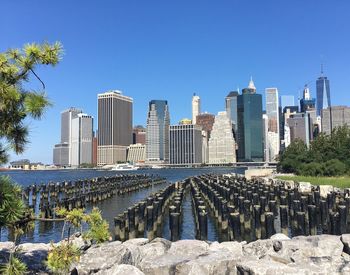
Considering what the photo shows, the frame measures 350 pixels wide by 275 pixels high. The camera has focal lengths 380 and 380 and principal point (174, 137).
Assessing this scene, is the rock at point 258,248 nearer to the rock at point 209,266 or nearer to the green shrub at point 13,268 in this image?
the rock at point 209,266

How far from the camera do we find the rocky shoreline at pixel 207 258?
9.94 m

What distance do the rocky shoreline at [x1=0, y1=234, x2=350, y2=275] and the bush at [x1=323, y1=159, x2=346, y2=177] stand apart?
52.3m

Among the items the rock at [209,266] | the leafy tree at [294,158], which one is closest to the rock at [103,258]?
the rock at [209,266]

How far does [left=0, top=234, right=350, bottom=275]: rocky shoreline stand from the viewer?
9938 millimetres

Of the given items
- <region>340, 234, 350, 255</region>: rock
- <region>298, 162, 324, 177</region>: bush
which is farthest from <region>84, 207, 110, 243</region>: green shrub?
<region>298, 162, 324, 177</region>: bush

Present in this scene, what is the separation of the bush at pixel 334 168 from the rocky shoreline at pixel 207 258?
172 ft

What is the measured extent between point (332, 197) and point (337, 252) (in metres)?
20.8

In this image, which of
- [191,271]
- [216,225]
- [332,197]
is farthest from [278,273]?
[332,197]

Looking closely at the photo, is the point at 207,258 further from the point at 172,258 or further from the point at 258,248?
the point at 258,248

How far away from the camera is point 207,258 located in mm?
11367

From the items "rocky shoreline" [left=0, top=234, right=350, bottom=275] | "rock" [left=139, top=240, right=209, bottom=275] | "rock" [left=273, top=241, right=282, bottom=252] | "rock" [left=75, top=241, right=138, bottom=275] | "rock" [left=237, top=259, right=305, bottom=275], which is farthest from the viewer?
"rock" [left=273, top=241, right=282, bottom=252]

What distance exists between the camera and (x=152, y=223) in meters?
27.0

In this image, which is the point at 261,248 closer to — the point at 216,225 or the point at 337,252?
the point at 337,252

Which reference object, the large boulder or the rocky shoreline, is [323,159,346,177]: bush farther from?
the large boulder
